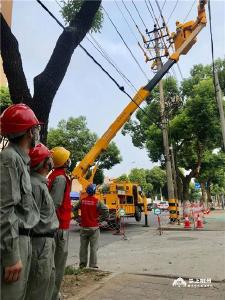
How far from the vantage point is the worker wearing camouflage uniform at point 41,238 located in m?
3.32

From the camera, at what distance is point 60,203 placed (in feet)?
16.1

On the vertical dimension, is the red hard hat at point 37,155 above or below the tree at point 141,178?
below

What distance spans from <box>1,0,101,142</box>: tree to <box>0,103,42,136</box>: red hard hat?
2769 mm

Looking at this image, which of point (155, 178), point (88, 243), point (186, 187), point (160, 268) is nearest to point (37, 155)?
point (88, 243)

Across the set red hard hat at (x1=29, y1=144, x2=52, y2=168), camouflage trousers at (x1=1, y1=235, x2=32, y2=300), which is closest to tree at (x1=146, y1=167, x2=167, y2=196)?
red hard hat at (x1=29, y1=144, x2=52, y2=168)

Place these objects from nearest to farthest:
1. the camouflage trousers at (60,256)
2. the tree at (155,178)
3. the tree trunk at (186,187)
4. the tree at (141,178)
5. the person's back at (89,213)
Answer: the camouflage trousers at (60,256), the person's back at (89,213), the tree trunk at (186,187), the tree at (141,178), the tree at (155,178)

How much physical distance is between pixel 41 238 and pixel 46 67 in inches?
135

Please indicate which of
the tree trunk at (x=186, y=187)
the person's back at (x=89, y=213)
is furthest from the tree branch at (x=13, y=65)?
the tree trunk at (x=186, y=187)

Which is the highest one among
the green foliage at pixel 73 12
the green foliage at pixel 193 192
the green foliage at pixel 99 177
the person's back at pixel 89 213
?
the green foliage at pixel 193 192

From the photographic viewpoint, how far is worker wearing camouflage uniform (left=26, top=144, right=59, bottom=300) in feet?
10.9

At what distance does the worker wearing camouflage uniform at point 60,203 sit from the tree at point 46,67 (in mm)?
1144

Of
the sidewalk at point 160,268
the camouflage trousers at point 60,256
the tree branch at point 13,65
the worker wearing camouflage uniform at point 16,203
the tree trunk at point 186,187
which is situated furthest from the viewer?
the tree trunk at point 186,187

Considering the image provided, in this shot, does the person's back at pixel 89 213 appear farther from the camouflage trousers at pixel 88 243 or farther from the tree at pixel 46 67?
the tree at pixel 46 67

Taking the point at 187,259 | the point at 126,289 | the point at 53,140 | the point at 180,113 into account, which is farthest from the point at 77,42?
the point at 53,140
